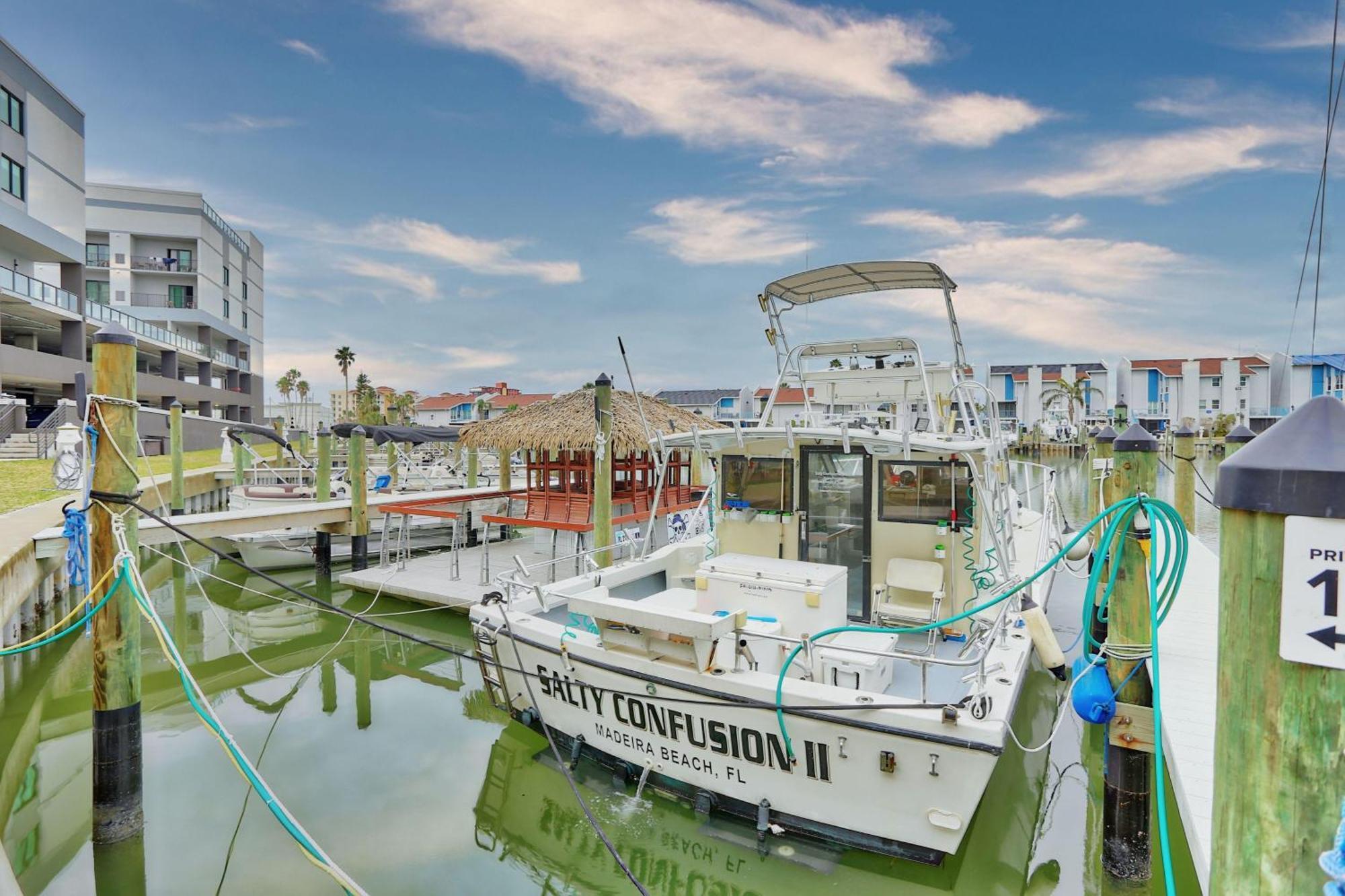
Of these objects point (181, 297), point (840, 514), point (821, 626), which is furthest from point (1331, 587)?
point (181, 297)

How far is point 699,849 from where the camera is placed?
5.23 metres

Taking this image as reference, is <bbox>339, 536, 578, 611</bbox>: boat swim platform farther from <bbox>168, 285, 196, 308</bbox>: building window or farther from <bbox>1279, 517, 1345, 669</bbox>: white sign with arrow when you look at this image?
<bbox>168, 285, 196, 308</bbox>: building window

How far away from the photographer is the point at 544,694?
6.02 meters

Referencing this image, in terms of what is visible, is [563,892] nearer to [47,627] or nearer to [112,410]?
[112,410]

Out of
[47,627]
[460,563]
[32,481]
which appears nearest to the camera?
[47,627]

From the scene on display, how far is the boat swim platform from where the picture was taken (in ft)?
35.7

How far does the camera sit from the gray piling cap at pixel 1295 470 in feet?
4.50

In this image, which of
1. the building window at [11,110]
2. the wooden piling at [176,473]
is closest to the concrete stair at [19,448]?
the wooden piling at [176,473]

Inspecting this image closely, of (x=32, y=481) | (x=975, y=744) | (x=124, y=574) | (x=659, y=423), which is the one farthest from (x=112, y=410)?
(x=32, y=481)

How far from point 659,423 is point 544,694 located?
805 cm

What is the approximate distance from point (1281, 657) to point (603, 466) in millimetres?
8608

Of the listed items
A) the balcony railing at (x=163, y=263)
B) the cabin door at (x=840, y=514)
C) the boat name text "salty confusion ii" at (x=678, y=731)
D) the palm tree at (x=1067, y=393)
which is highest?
the balcony railing at (x=163, y=263)

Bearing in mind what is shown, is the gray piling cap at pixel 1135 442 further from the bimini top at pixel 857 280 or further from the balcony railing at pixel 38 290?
the balcony railing at pixel 38 290

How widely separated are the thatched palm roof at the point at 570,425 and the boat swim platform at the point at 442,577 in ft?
6.68
